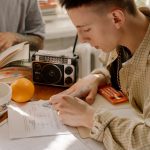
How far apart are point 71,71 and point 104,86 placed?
0.47 feet

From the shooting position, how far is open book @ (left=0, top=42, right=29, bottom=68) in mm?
1380

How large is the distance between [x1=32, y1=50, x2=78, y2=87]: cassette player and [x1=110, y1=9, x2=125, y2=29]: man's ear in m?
0.26

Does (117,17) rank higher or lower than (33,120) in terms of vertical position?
higher

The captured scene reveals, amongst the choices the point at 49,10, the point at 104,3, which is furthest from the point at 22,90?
the point at 49,10

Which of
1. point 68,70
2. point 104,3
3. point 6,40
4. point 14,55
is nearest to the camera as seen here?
point 104,3

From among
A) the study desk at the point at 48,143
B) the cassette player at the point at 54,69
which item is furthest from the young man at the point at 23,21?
the study desk at the point at 48,143

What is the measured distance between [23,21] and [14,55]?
1.49 feet

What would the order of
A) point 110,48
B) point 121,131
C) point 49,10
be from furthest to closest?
point 49,10
point 110,48
point 121,131

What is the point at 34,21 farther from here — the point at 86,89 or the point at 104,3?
the point at 104,3

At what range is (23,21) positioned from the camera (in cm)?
180

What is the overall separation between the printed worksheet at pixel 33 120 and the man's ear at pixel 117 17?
1.15ft

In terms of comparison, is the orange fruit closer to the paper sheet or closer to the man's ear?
the paper sheet

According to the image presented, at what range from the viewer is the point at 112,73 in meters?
1.36

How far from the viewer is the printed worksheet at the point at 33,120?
1.00 meters
